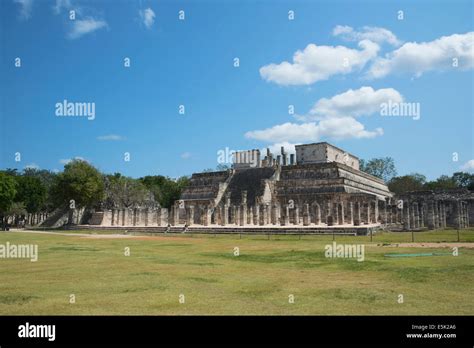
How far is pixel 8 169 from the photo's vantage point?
88.5 meters

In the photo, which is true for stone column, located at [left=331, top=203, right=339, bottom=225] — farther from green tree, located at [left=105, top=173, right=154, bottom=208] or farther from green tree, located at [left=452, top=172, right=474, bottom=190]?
green tree, located at [left=452, top=172, right=474, bottom=190]

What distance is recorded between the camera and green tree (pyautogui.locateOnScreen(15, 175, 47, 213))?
66.4 m

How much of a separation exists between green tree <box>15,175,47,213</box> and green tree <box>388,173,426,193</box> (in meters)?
64.1

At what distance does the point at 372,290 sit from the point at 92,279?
7280 millimetres

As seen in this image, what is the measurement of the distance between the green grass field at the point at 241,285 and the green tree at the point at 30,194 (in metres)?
56.0

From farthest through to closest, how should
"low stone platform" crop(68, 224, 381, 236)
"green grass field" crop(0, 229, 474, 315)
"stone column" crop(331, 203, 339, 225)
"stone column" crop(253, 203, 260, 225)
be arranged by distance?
"stone column" crop(253, 203, 260, 225) < "stone column" crop(331, 203, 339, 225) < "low stone platform" crop(68, 224, 381, 236) < "green grass field" crop(0, 229, 474, 315)

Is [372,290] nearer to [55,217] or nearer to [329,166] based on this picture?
[329,166]

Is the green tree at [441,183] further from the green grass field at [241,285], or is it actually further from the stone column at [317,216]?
the green grass field at [241,285]

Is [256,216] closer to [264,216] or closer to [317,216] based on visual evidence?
[264,216]

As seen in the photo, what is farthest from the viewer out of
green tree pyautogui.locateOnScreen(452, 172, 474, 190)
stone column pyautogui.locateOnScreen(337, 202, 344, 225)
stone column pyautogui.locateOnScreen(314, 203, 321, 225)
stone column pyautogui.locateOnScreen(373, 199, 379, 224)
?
green tree pyautogui.locateOnScreen(452, 172, 474, 190)

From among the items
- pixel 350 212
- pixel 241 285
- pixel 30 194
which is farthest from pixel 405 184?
pixel 241 285

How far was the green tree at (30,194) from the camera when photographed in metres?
66.4

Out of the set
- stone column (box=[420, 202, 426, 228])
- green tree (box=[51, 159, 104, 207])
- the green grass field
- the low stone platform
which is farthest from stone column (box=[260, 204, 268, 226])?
the green grass field

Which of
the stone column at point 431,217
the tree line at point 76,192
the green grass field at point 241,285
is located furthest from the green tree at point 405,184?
the green grass field at point 241,285
